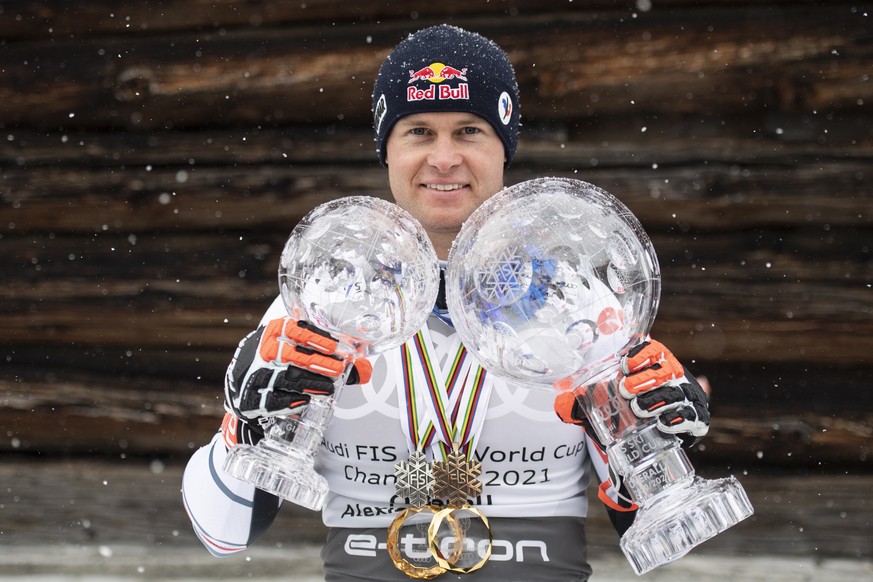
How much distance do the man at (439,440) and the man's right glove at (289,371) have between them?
37cm

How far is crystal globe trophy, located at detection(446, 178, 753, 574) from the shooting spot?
4.13 ft

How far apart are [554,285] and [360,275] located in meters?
0.31

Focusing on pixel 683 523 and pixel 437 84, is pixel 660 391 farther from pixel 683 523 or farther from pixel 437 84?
pixel 437 84

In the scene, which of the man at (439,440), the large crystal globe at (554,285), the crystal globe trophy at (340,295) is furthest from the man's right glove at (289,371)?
the man at (439,440)

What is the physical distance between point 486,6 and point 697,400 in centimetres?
184

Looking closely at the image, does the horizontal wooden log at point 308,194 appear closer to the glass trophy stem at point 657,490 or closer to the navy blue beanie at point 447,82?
the navy blue beanie at point 447,82

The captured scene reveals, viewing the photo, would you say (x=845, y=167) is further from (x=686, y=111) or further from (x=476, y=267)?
(x=476, y=267)

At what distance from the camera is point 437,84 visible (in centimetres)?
185

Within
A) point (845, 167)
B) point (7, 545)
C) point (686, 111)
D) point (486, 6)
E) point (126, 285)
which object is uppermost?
point (486, 6)

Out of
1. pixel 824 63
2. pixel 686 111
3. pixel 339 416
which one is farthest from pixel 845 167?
pixel 339 416

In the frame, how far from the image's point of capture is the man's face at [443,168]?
1.83 meters

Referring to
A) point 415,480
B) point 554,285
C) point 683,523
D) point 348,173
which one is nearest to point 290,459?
point 415,480

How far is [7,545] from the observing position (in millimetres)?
3271

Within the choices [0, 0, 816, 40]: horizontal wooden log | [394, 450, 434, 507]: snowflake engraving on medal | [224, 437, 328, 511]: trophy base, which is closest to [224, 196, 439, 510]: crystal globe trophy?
[224, 437, 328, 511]: trophy base
